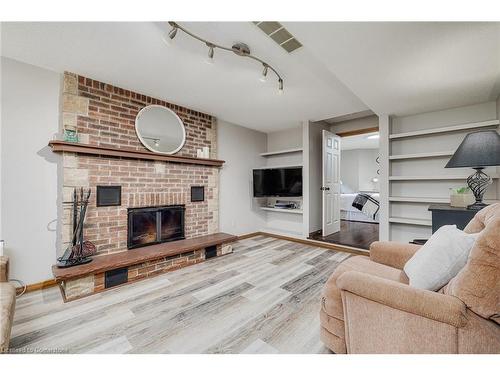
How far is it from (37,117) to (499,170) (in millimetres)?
5279

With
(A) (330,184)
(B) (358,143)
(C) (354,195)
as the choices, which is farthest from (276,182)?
(B) (358,143)

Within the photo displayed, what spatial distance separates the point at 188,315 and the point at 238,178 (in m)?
2.87

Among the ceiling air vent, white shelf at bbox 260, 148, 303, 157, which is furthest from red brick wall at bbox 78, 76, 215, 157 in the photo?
white shelf at bbox 260, 148, 303, 157

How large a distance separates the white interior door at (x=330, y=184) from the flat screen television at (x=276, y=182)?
0.51 metres

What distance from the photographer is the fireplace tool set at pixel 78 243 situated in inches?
86.7

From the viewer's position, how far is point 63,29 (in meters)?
1.73

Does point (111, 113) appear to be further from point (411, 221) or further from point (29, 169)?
point (411, 221)

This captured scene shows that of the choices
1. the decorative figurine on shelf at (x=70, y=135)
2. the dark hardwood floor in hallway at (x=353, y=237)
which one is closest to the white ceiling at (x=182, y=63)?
the decorative figurine on shelf at (x=70, y=135)

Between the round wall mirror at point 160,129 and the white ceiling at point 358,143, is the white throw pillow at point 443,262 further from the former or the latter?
the white ceiling at point 358,143

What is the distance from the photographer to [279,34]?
1.74m

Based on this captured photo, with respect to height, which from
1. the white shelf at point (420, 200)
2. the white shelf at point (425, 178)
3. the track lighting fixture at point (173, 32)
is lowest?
the white shelf at point (420, 200)

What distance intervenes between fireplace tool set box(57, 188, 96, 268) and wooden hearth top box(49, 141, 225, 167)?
1.44 ft
